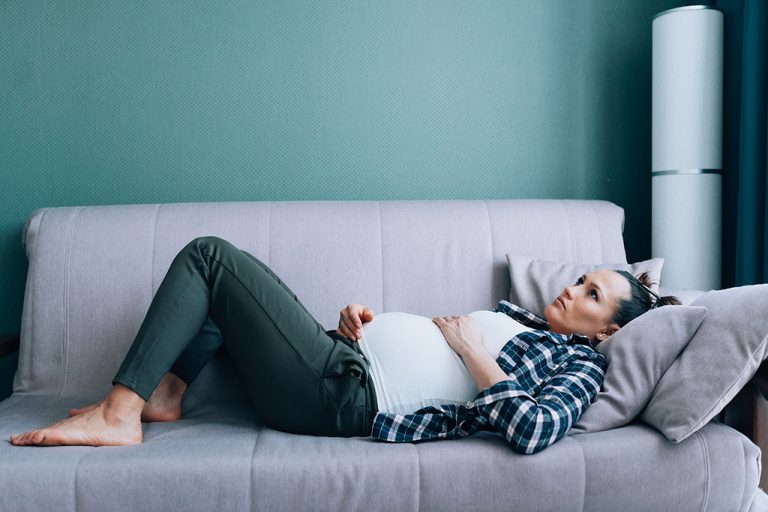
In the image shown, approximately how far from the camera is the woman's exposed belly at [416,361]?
5.02 ft

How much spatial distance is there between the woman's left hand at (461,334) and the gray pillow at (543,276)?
325 mm

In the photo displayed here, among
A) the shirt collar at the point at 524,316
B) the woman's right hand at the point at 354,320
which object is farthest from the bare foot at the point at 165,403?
the shirt collar at the point at 524,316

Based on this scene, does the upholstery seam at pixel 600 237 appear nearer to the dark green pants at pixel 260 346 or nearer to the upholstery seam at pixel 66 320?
the dark green pants at pixel 260 346

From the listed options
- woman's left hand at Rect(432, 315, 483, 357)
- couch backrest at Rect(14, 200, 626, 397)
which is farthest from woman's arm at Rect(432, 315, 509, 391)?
couch backrest at Rect(14, 200, 626, 397)

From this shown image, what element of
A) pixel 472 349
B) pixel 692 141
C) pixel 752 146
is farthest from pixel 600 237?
pixel 472 349

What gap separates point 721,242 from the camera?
2311 millimetres

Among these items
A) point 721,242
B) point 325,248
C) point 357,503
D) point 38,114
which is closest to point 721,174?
point 721,242

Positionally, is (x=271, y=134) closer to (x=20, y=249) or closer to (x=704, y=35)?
(x=20, y=249)

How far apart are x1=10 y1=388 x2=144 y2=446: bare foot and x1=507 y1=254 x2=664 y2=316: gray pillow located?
108 cm

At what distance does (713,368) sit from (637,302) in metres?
0.33

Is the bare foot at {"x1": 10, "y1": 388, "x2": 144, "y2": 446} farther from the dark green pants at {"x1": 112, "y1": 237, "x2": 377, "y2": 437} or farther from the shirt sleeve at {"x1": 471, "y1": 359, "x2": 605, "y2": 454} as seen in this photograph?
the shirt sleeve at {"x1": 471, "y1": 359, "x2": 605, "y2": 454}

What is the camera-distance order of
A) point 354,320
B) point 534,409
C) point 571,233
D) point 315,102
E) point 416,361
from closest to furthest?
point 534,409
point 416,361
point 354,320
point 571,233
point 315,102

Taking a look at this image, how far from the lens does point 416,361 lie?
1559 mm

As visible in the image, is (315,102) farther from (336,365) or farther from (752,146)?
(752,146)
